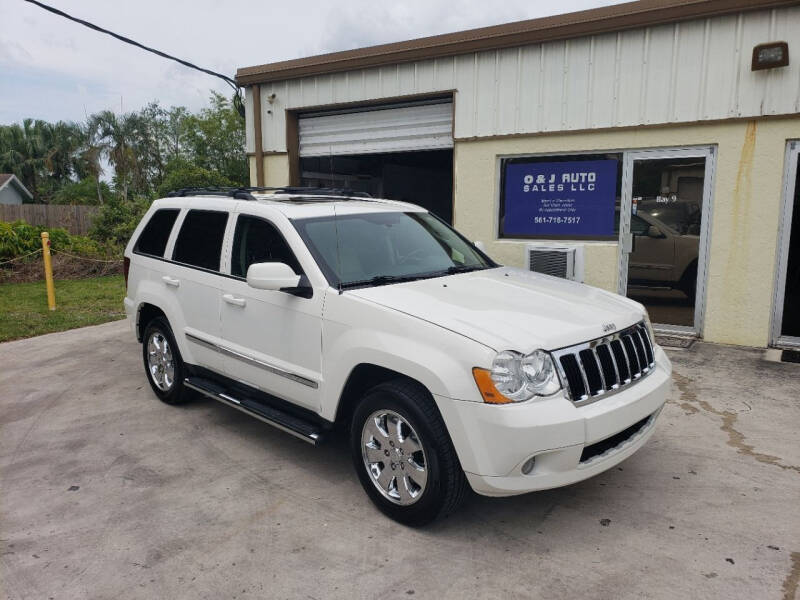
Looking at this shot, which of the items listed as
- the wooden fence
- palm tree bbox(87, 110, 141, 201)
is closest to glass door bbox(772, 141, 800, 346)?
the wooden fence

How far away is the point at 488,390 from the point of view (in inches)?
116

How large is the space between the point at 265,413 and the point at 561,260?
496cm

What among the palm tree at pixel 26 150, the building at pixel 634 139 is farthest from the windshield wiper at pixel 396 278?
the palm tree at pixel 26 150

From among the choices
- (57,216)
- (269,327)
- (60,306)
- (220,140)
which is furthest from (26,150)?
(269,327)

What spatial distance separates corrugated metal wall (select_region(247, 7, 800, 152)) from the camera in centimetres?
674

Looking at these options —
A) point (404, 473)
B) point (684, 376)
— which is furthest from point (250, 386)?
point (684, 376)

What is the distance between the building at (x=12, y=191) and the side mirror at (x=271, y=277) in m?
49.1

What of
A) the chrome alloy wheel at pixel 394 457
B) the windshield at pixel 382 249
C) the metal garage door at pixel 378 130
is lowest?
the chrome alloy wheel at pixel 394 457

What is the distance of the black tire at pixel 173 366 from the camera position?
5246 millimetres

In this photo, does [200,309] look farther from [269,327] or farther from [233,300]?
[269,327]

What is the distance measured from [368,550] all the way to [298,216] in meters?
2.19

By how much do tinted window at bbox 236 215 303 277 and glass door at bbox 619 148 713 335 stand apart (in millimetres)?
5138

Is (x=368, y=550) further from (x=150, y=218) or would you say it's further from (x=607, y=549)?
(x=150, y=218)

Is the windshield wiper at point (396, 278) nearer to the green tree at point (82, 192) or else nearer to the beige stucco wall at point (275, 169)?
the beige stucco wall at point (275, 169)
